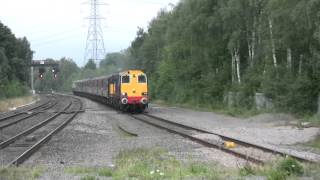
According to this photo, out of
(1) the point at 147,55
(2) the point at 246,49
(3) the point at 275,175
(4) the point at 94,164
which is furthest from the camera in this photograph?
(1) the point at 147,55

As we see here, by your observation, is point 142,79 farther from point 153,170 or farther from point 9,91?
point 9,91

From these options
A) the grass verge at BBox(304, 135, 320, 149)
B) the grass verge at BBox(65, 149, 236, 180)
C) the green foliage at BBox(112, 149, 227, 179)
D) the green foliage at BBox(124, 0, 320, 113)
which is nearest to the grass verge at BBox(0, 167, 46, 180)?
the grass verge at BBox(65, 149, 236, 180)

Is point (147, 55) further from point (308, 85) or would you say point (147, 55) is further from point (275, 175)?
point (275, 175)

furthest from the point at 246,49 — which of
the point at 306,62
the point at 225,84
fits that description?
the point at 306,62

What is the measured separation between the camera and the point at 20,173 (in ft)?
44.8

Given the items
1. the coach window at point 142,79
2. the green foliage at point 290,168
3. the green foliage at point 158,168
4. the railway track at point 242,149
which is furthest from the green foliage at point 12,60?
the green foliage at point 290,168

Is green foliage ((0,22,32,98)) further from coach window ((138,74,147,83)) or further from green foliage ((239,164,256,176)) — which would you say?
green foliage ((239,164,256,176))

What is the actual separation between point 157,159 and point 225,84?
3558 centimetres

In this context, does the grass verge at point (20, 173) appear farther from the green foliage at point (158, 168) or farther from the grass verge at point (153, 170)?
the green foliage at point (158, 168)

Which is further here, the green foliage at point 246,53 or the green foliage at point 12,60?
the green foliage at point 12,60

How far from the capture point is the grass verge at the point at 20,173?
12.8m

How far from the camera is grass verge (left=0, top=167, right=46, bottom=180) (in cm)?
1284

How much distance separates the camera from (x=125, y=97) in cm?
4494

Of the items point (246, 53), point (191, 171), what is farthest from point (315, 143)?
point (246, 53)
